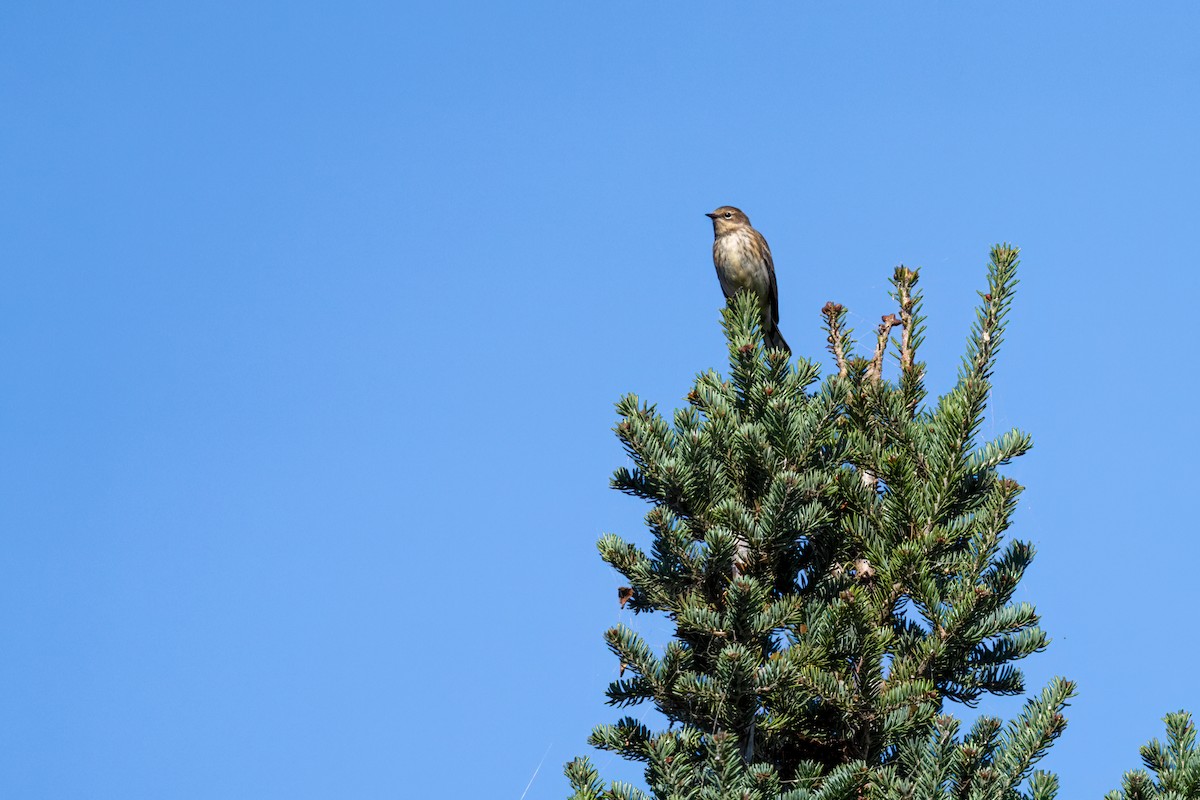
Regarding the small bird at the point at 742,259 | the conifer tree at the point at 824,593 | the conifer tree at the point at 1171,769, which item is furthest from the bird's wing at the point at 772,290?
the conifer tree at the point at 1171,769

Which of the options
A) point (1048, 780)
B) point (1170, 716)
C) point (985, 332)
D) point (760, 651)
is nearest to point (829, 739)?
point (760, 651)

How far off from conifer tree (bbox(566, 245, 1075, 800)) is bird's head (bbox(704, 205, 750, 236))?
7535 mm

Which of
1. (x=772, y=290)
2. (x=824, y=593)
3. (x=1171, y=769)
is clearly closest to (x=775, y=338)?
Result: (x=772, y=290)

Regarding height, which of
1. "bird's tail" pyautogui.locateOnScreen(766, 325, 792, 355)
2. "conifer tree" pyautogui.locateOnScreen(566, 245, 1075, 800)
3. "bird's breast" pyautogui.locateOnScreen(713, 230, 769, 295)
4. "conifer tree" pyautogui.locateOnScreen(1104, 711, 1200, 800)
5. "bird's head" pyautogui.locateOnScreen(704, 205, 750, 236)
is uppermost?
"bird's head" pyautogui.locateOnScreen(704, 205, 750, 236)

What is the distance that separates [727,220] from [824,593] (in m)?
8.51

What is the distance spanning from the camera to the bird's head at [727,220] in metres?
13.6

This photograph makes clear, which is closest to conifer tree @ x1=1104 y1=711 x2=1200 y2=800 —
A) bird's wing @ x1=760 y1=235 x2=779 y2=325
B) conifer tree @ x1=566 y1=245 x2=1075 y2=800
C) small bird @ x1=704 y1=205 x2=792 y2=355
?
conifer tree @ x1=566 y1=245 x2=1075 y2=800

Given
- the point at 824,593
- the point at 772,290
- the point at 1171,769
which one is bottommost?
the point at 1171,769

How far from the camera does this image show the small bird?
43.4 feet

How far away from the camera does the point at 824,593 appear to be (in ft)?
18.4

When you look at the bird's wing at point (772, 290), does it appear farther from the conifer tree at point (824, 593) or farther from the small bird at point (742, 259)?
the conifer tree at point (824, 593)

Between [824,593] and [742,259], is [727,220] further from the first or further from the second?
[824,593]

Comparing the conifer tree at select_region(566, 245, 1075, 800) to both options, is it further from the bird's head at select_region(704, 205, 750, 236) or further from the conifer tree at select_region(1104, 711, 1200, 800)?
the bird's head at select_region(704, 205, 750, 236)

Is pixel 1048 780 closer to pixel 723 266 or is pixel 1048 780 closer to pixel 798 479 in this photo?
pixel 798 479
